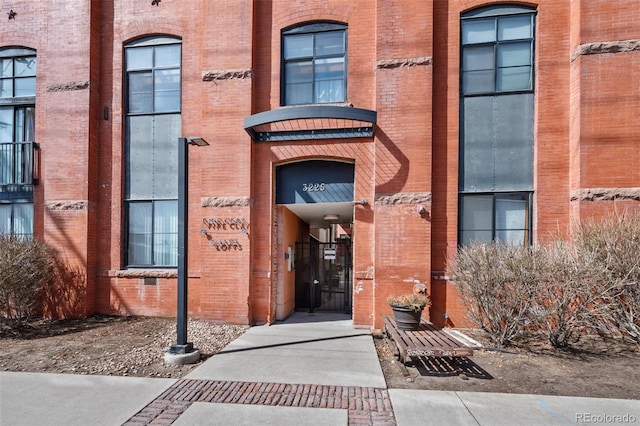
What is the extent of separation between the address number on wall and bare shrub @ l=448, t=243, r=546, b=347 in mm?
3728

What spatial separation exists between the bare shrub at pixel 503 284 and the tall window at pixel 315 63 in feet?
16.2

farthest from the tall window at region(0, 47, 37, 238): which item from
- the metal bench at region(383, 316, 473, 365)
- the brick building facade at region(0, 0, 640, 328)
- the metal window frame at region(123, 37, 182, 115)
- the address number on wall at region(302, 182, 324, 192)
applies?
the metal bench at region(383, 316, 473, 365)

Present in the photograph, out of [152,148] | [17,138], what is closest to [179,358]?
[152,148]

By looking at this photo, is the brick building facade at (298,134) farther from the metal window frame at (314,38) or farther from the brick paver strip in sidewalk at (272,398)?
the brick paver strip in sidewalk at (272,398)

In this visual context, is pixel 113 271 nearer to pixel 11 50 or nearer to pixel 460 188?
pixel 11 50

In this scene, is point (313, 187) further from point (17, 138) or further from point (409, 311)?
point (17, 138)

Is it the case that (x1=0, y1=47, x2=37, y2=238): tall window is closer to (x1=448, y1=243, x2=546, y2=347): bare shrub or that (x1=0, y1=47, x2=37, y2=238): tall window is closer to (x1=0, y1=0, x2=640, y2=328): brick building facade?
(x1=0, y1=0, x2=640, y2=328): brick building facade

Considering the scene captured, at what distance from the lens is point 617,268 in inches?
239

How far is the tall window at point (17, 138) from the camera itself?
9.24 meters

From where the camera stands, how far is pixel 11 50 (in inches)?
372

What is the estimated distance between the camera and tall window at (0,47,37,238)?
9242 millimetres

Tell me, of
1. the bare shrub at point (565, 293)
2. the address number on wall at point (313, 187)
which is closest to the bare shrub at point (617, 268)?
the bare shrub at point (565, 293)

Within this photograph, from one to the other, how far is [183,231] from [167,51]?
235 inches

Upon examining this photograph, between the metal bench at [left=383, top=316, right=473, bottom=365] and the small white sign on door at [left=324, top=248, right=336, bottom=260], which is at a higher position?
the small white sign on door at [left=324, top=248, right=336, bottom=260]
